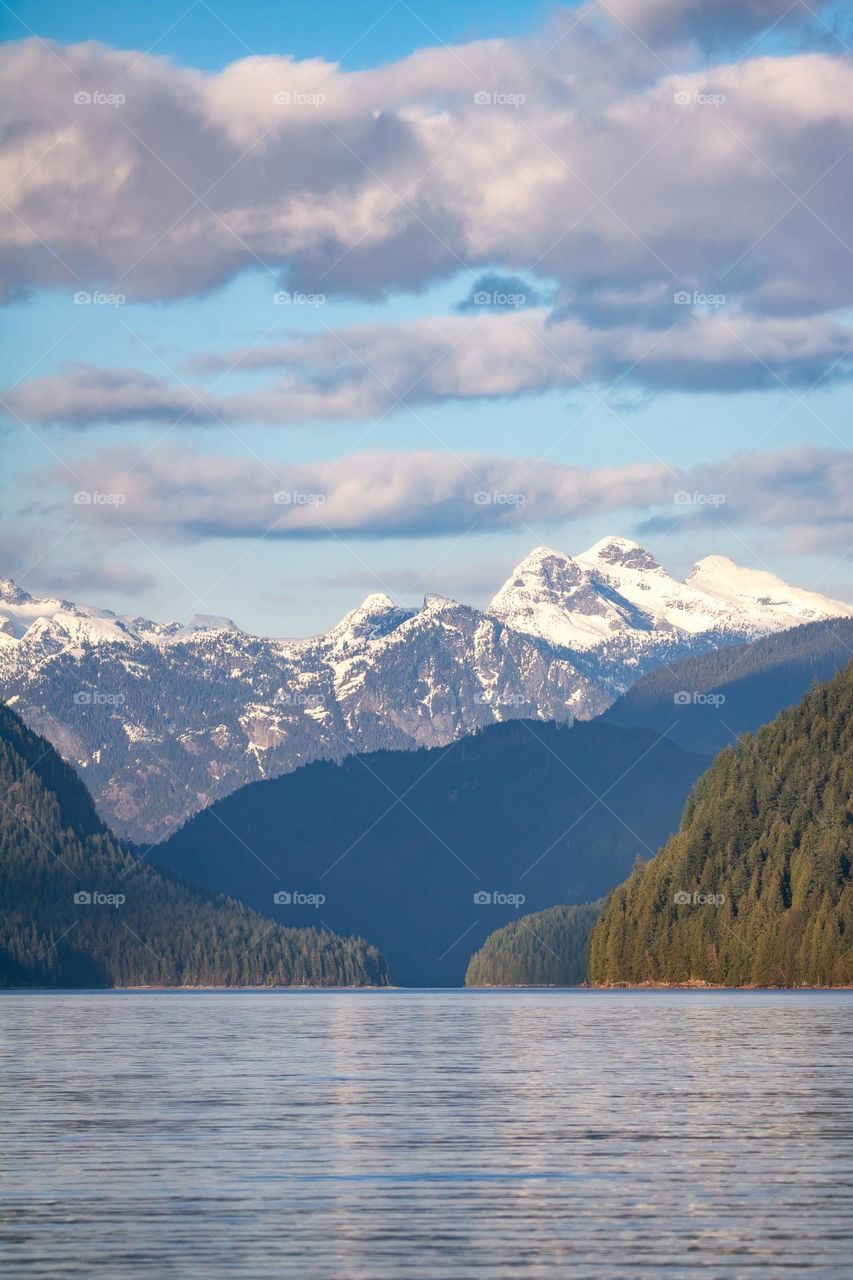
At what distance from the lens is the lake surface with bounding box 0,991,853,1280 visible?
43.6 m

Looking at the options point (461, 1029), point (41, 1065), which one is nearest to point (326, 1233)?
point (41, 1065)

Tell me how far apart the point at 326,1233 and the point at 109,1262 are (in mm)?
5755

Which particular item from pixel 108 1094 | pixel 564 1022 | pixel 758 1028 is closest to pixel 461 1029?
pixel 564 1022

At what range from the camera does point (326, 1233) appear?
46.7 meters

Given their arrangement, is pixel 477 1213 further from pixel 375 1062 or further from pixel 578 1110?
pixel 375 1062

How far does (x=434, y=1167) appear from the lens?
5875cm

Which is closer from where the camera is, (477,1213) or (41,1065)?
(477,1213)

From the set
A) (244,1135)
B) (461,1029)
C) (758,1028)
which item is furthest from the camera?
(461,1029)

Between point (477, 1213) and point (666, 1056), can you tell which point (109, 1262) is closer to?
point (477, 1213)

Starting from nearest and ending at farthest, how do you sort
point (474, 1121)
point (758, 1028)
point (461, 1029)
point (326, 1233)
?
point (326, 1233) < point (474, 1121) < point (758, 1028) < point (461, 1029)

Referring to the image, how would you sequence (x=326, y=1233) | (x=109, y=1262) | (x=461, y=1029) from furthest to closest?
(x=461, y=1029), (x=326, y=1233), (x=109, y=1262)

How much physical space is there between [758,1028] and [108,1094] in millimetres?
74157

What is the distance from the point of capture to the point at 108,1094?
287 feet

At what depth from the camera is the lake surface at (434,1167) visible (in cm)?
4359
